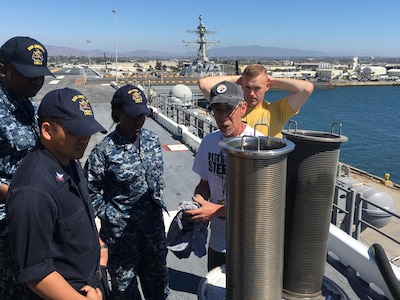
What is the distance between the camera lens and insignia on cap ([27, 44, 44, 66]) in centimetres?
236

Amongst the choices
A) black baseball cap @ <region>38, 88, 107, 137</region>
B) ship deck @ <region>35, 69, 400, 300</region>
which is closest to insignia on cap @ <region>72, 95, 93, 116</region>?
black baseball cap @ <region>38, 88, 107, 137</region>

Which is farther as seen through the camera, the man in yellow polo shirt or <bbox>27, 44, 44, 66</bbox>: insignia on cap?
the man in yellow polo shirt

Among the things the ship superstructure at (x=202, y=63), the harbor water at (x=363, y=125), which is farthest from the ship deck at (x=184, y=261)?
the ship superstructure at (x=202, y=63)

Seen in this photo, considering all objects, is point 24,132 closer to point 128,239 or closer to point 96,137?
point 128,239

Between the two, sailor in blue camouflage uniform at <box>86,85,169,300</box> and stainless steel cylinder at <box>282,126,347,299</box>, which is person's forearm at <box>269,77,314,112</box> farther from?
sailor in blue camouflage uniform at <box>86,85,169,300</box>

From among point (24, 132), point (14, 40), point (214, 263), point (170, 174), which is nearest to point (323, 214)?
point (214, 263)

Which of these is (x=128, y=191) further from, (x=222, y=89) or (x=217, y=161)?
(x=222, y=89)

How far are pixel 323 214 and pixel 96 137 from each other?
36.2 feet

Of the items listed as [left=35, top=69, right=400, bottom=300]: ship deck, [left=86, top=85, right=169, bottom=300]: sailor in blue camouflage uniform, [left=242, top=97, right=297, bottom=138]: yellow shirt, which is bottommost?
[left=35, top=69, right=400, bottom=300]: ship deck

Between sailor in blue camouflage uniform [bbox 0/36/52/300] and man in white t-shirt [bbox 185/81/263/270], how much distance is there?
1223mm

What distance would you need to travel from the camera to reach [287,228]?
2111 mm

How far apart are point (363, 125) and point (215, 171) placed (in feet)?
183

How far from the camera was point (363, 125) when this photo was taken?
173 feet

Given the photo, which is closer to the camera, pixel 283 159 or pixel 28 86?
pixel 283 159
